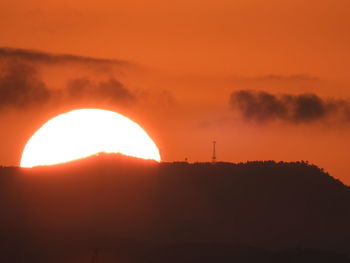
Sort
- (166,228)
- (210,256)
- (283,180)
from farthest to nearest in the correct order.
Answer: (283,180) → (166,228) → (210,256)

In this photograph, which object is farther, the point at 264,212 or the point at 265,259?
the point at 264,212

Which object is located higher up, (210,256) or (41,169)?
(41,169)

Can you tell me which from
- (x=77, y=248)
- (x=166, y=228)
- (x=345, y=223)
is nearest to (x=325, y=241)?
(x=345, y=223)

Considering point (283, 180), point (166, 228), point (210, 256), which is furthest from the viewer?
point (283, 180)

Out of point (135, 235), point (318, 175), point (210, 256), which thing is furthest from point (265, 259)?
point (318, 175)

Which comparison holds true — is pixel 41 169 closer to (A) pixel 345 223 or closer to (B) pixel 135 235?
(B) pixel 135 235

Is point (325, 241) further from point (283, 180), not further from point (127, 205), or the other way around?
point (127, 205)
